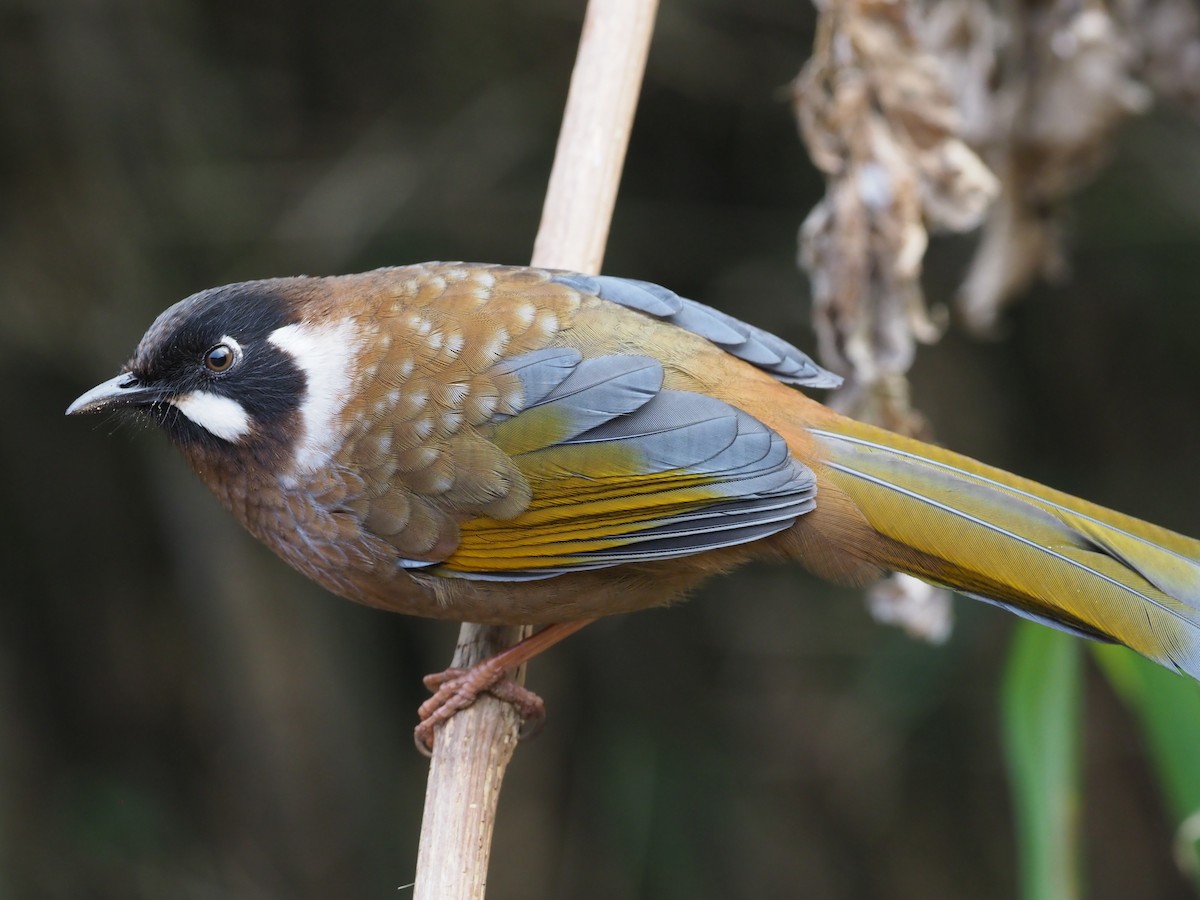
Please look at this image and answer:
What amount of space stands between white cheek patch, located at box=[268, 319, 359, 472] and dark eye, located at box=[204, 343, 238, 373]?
9 cm

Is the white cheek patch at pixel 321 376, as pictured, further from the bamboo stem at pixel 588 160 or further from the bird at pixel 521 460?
the bamboo stem at pixel 588 160

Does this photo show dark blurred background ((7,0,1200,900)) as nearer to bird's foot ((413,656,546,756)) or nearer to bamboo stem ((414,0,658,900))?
bamboo stem ((414,0,658,900))

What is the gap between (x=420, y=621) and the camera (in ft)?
16.2

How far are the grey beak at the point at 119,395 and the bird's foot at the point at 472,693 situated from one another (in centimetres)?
86

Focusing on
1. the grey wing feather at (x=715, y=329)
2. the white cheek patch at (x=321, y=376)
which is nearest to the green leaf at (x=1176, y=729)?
the grey wing feather at (x=715, y=329)

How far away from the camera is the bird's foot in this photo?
2.64 metres

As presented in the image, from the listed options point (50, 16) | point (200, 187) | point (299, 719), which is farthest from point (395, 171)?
point (299, 719)

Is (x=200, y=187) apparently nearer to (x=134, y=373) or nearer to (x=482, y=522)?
(x=134, y=373)

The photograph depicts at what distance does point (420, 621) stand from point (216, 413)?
2410 mm

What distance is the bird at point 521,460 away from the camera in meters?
2.50

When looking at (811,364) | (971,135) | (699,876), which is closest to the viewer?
(811,364)

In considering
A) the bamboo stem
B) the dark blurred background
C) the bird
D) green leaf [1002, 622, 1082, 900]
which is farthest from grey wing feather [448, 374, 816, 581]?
the dark blurred background

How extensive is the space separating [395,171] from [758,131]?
1.41 metres

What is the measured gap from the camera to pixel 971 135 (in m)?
3.22
